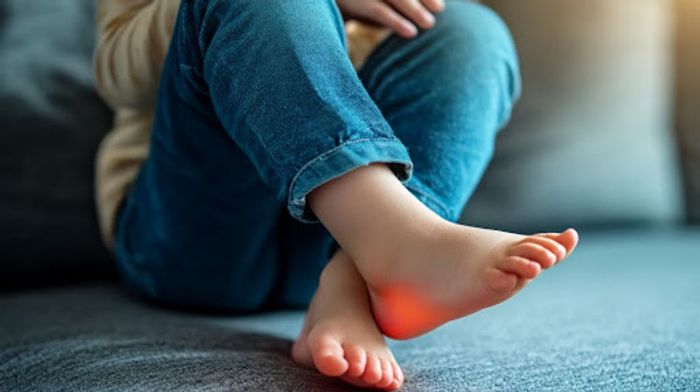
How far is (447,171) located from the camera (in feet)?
2.31

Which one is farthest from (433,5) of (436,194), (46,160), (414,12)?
(46,160)

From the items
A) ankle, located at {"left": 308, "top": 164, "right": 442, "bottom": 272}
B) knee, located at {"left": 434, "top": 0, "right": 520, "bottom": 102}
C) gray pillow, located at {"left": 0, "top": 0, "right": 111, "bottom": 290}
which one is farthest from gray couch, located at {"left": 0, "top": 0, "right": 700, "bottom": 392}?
knee, located at {"left": 434, "top": 0, "right": 520, "bottom": 102}

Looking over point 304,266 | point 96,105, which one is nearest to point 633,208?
point 304,266

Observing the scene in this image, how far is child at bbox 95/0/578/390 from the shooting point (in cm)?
55

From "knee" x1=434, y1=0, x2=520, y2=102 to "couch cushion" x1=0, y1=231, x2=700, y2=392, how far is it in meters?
0.22

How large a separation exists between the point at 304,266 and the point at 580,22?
64 centimetres

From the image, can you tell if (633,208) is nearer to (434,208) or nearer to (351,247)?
(434,208)

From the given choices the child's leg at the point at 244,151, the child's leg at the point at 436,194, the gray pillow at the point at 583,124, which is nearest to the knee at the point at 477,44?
the child's leg at the point at 436,194

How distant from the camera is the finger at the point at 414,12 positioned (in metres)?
0.77

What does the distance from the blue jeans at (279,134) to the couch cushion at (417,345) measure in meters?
0.06

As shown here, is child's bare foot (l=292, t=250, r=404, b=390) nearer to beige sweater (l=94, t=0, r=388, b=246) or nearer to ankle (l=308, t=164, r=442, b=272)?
ankle (l=308, t=164, r=442, b=272)

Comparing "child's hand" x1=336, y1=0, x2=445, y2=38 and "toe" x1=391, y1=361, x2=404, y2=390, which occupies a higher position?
"child's hand" x1=336, y1=0, x2=445, y2=38

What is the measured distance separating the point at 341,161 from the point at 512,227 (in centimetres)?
72

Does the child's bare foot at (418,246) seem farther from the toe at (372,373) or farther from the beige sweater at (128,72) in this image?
the beige sweater at (128,72)
